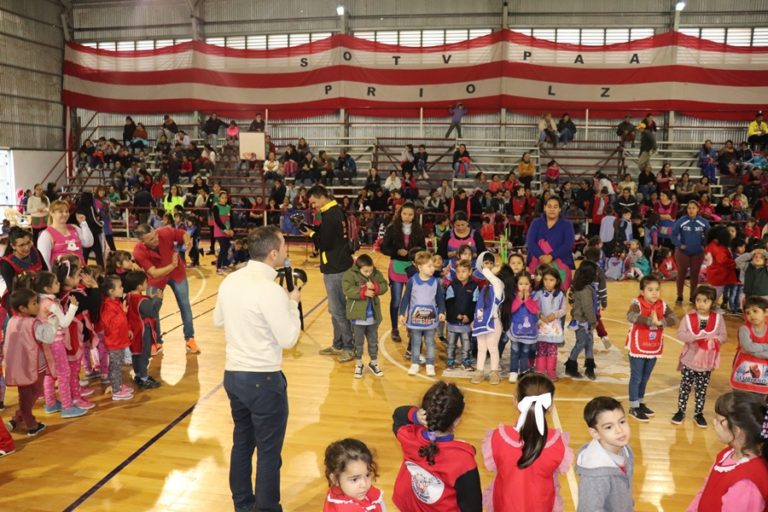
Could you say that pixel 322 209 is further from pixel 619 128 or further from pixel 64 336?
pixel 619 128

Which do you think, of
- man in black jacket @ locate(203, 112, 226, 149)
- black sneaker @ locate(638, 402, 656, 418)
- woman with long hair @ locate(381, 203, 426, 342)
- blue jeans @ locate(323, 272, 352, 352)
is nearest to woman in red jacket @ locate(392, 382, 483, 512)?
black sneaker @ locate(638, 402, 656, 418)

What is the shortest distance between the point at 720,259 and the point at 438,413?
8117mm

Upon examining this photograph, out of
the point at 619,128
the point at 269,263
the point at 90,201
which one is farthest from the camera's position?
the point at 619,128

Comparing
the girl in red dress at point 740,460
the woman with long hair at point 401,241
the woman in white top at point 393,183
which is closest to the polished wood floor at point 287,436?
the woman with long hair at point 401,241

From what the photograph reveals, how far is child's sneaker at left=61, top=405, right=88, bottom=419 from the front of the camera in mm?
5445

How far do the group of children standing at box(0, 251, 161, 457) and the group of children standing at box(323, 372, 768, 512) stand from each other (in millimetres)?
3495

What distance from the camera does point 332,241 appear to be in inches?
264

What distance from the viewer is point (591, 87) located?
20219 millimetres

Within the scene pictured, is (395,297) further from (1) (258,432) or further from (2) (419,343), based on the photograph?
(1) (258,432)

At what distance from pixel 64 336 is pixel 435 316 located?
3507 millimetres

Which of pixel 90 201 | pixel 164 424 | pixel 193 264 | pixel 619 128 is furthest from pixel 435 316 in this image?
pixel 619 128

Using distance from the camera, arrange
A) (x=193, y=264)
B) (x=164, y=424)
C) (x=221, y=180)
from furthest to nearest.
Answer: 1. (x=221, y=180)
2. (x=193, y=264)
3. (x=164, y=424)

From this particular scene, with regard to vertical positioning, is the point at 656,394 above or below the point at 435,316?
below

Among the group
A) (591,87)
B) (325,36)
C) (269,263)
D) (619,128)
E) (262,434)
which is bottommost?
(262,434)
